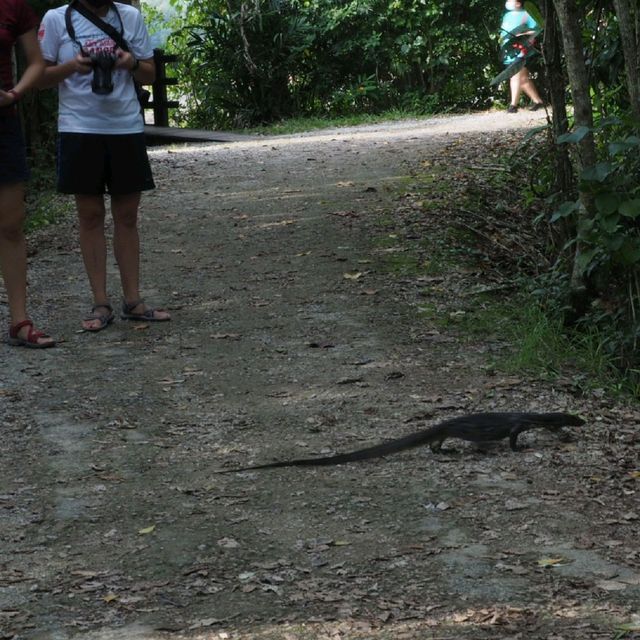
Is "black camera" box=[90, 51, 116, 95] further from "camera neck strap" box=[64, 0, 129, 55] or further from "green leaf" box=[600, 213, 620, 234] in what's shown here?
"green leaf" box=[600, 213, 620, 234]

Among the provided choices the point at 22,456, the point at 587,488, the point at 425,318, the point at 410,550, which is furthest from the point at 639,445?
the point at 22,456

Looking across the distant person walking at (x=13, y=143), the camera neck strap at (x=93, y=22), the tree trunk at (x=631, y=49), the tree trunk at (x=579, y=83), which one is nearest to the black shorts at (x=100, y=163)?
the distant person walking at (x=13, y=143)

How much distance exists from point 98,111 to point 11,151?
1.82 ft

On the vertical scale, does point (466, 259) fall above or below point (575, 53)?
below

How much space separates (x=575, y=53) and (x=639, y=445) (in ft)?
7.41

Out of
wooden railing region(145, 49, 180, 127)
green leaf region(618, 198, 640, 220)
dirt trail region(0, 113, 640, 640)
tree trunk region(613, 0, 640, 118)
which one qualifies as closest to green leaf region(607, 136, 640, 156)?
green leaf region(618, 198, 640, 220)

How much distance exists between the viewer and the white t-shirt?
5664 millimetres

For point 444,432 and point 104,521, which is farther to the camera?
point 444,432

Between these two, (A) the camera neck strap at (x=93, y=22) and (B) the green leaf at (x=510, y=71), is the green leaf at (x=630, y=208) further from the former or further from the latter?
(A) the camera neck strap at (x=93, y=22)

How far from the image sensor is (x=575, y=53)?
5883 mm

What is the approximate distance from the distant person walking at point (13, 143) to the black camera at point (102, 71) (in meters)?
0.26

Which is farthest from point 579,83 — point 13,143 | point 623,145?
point 13,143

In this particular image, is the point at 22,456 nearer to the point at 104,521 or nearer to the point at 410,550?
the point at 104,521

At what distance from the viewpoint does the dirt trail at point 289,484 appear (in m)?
3.32
